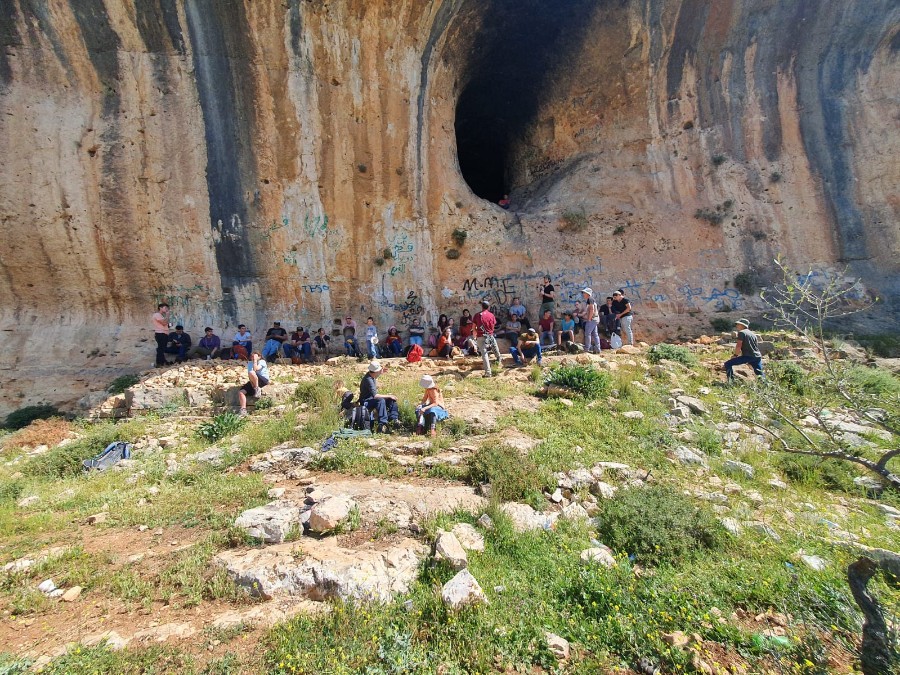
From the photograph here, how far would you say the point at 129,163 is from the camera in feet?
33.1

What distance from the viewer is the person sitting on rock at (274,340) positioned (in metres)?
9.76

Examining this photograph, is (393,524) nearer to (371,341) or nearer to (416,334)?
(371,341)

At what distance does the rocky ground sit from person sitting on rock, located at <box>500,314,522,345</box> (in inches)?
121

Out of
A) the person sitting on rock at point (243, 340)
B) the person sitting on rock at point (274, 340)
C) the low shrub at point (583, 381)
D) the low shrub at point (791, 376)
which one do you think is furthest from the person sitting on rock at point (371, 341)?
the low shrub at point (791, 376)

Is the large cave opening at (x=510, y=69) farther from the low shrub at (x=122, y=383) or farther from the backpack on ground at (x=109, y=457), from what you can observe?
the backpack on ground at (x=109, y=457)

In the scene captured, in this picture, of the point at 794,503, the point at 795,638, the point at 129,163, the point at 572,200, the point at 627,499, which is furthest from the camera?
the point at 572,200

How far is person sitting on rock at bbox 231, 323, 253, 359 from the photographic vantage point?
9.66m

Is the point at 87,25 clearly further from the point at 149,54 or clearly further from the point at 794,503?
the point at 794,503

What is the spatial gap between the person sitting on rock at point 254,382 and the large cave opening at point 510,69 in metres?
11.1

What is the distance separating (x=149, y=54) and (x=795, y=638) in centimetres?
1432

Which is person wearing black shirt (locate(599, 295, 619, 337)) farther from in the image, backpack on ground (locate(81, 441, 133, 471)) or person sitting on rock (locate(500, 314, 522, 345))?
backpack on ground (locate(81, 441, 133, 471))

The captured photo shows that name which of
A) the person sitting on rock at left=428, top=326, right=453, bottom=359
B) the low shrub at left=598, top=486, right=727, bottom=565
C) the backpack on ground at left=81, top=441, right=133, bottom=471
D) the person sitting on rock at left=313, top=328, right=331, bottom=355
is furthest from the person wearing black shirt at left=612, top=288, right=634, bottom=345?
the backpack on ground at left=81, top=441, right=133, bottom=471

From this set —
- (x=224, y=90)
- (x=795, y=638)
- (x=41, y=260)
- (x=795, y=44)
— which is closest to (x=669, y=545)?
(x=795, y=638)

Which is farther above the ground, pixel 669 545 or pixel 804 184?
pixel 804 184
